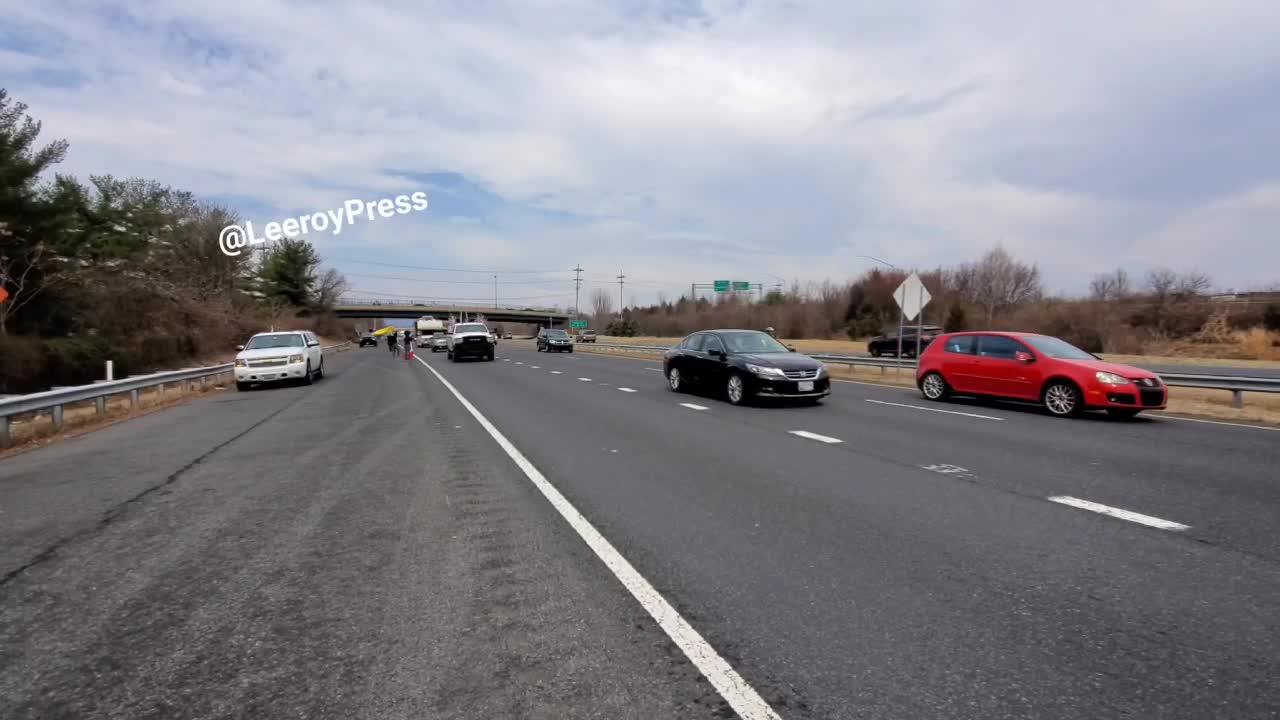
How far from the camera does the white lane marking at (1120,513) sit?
5.20 metres

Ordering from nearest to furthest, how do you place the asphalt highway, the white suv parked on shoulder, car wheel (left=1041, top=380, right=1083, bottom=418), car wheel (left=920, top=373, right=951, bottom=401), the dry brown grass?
1. the asphalt highway
2. the dry brown grass
3. car wheel (left=1041, top=380, right=1083, bottom=418)
4. car wheel (left=920, top=373, right=951, bottom=401)
5. the white suv parked on shoulder

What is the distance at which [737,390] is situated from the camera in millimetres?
13828

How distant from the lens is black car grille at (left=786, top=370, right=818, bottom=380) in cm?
1319

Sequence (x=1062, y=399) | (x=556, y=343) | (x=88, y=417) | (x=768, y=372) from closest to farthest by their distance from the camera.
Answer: (x=1062, y=399), (x=768, y=372), (x=88, y=417), (x=556, y=343)

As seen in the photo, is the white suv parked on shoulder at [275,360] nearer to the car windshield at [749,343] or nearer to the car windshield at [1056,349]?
the car windshield at [749,343]

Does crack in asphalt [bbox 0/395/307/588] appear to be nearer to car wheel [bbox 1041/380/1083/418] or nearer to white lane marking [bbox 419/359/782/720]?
white lane marking [bbox 419/359/782/720]

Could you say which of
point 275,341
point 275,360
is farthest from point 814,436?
point 275,341

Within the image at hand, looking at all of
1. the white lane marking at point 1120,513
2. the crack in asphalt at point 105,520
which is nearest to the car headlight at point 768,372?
the white lane marking at point 1120,513

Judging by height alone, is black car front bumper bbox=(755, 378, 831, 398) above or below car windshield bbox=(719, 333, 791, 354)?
below

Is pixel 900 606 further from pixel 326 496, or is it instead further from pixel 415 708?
pixel 326 496

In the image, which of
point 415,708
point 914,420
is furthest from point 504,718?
point 914,420

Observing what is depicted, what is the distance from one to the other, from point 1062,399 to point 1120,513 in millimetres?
7534

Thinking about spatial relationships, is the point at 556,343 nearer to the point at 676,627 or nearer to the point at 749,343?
the point at 749,343

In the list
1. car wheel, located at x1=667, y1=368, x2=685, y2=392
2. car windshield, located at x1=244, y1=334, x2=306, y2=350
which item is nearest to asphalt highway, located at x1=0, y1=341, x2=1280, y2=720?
car wheel, located at x1=667, y1=368, x2=685, y2=392
